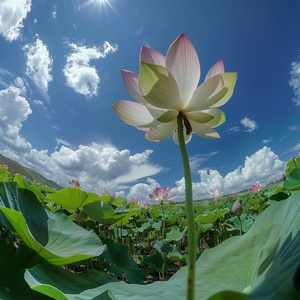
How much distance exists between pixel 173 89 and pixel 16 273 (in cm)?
83

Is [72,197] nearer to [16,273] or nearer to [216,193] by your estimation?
[16,273]

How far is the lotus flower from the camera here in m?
0.61

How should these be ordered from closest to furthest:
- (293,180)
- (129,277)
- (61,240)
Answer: (61,240), (129,277), (293,180)

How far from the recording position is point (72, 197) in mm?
1695

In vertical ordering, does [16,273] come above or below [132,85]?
below

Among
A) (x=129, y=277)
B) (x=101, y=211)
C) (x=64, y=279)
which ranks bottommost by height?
(x=129, y=277)

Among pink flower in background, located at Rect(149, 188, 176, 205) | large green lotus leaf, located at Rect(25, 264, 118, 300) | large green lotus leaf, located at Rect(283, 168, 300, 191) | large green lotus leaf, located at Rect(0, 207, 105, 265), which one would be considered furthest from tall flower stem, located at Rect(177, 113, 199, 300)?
pink flower in background, located at Rect(149, 188, 176, 205)

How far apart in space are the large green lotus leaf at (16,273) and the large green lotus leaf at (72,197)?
627 millimetres

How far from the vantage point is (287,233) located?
60 cm

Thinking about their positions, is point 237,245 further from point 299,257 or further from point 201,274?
point 299,257

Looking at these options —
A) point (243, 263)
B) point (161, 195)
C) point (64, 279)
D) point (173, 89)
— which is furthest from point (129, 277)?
point (161, 195)

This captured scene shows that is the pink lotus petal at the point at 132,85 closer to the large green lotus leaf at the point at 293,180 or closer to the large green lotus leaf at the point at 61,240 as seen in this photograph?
the large green lotus leaf at the point at 61,240

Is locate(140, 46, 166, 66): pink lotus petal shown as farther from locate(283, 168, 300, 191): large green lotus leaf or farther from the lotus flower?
locate(283, 168, 300, 191): large green lotus leaf

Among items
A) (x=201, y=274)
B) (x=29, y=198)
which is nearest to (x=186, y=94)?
(x=201, y=274)
